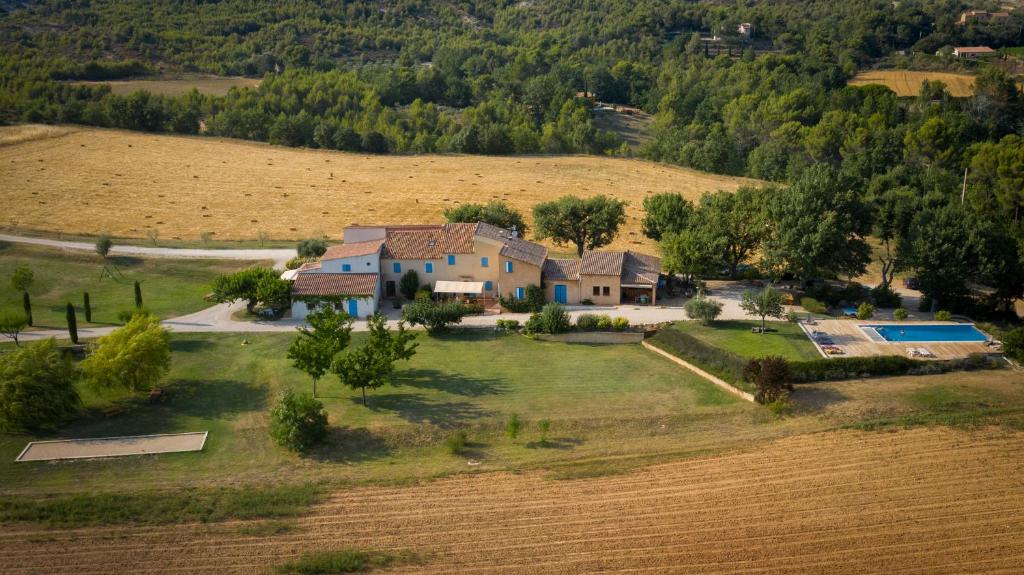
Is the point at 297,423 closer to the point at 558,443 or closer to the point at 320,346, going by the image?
the point at 320,346

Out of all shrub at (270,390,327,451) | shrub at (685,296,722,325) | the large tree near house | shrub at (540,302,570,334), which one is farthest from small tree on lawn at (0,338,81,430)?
the large tree near house

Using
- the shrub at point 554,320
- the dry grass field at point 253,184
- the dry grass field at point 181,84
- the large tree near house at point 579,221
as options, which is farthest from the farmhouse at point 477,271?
the dry grass field at point 181,84

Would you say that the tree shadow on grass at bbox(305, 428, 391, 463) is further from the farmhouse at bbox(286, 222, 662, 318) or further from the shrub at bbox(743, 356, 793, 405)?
the shrub at bbox(743, 356, 793, 405)

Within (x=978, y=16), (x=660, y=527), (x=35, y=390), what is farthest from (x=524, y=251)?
(x=978, y=16)

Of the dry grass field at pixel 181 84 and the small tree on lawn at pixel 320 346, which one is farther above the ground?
the dry grass field at pixel 181 84

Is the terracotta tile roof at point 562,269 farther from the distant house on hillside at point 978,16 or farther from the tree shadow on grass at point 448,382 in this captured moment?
the distant house on hillside at point 978,16

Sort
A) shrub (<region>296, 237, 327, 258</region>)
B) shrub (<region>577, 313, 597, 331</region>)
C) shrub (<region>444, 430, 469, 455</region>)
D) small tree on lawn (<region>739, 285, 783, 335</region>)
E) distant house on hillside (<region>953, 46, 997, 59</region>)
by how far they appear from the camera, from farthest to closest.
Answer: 1. distant house on hillside (<region>953, 46, 997, 59</region>)
2. shrub (<region>296, 237, 327, 258</region>)
3. shrub (<region>577, 313, 597, 331</region>)
4. small tree on lawn (<region>739, 285, 783, 335</region>)
5. shrub (<region>444, 430, 469, 455</region>)

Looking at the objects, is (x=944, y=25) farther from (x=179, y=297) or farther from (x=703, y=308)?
(x=179, y=297)
